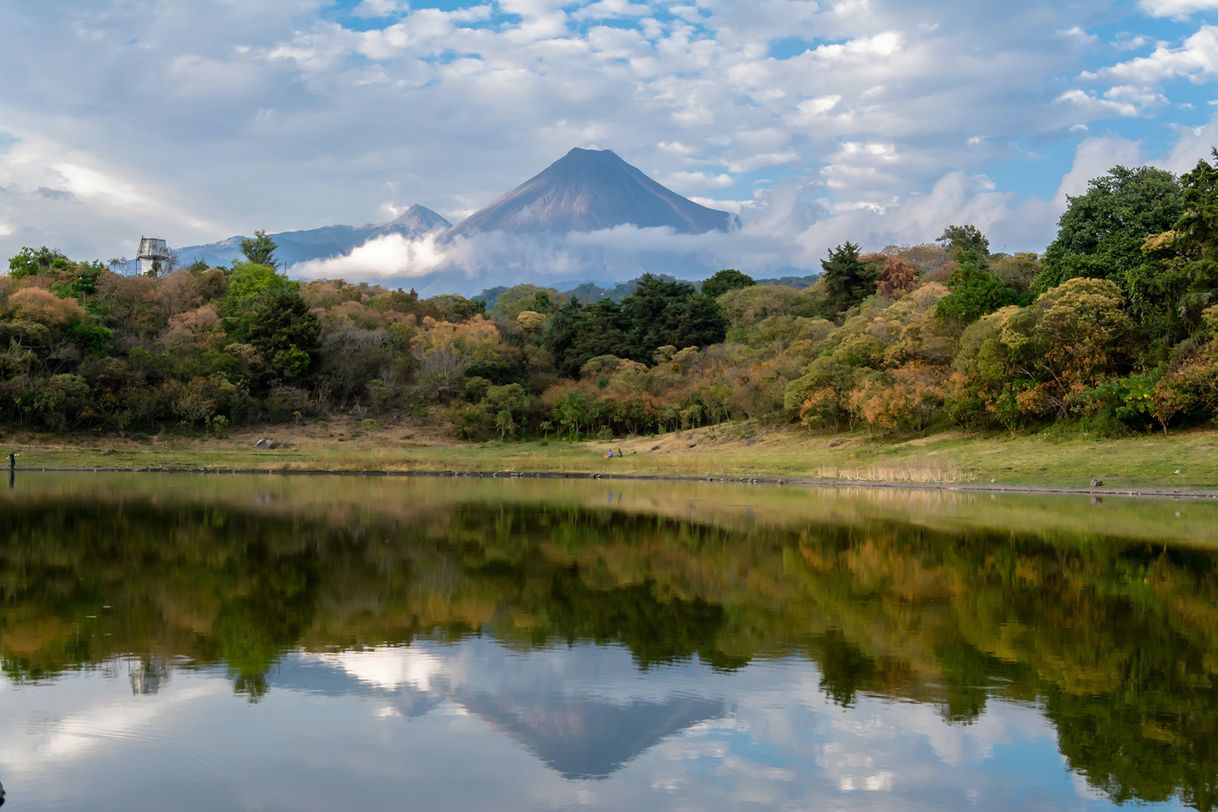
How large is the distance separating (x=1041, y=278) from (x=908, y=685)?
4483 cm

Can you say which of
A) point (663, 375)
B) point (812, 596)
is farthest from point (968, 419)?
point (812, 596)

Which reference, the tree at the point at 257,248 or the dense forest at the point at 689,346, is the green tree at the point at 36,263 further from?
the tree at the point at 257,248

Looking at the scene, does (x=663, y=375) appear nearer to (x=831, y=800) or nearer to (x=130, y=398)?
(x=130, y=398)

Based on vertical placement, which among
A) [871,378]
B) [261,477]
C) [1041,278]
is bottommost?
[261,477]

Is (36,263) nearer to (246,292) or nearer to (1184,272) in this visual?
(246,292)

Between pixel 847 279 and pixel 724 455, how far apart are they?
28.2 meters

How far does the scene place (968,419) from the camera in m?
48.4

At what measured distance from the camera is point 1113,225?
51156 millimetres

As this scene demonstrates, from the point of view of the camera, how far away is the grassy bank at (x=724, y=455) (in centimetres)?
3728

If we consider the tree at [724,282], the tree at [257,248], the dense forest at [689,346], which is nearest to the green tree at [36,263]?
the dense forest at [689,346]

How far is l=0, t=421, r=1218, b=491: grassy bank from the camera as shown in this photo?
1468 inches

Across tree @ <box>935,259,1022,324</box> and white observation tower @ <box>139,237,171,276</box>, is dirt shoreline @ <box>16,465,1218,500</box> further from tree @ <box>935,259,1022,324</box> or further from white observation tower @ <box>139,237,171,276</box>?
white observation tower @ <box>139,237,171,276</box>

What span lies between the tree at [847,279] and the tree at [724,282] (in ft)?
53.8

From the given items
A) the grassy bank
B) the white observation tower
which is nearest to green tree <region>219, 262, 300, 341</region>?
the grassy bank
